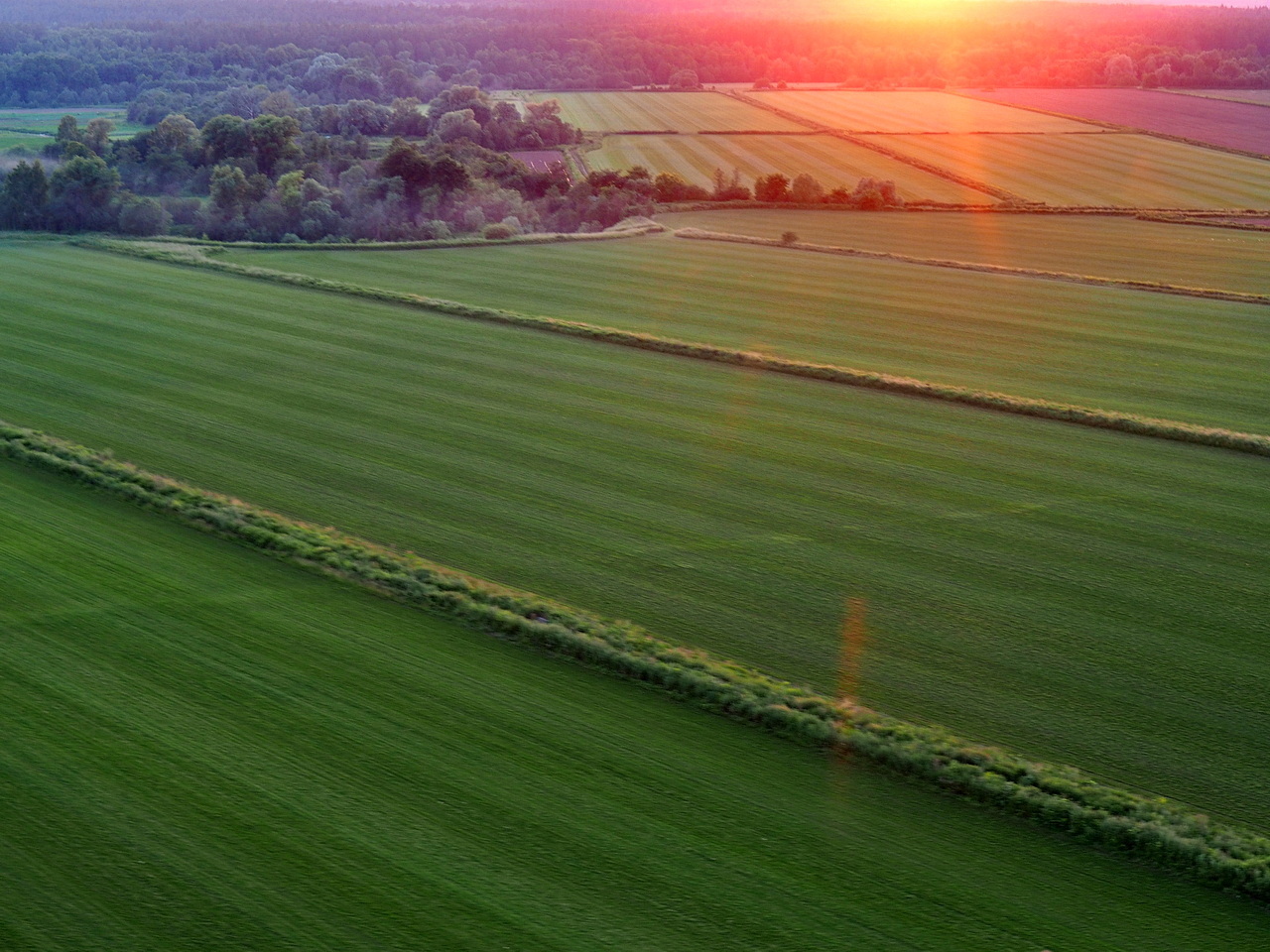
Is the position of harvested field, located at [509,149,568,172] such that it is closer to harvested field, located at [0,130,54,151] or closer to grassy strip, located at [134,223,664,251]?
grassy strip, located at [134,223,664,251]

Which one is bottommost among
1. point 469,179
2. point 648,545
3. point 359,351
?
point 648,545

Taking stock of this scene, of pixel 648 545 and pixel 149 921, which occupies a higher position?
pixel 648 545

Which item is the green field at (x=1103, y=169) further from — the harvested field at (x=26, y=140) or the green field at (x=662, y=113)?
the harvested field at (x=26, y=140)

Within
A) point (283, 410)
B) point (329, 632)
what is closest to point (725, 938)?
point (329, 632)

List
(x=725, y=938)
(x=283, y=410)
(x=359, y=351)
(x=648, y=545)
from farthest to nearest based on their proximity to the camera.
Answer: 1. (x=359, y=351)
2. (x=283, y=410)
3. (x=648, y=545)
4. (x=725, y=938)

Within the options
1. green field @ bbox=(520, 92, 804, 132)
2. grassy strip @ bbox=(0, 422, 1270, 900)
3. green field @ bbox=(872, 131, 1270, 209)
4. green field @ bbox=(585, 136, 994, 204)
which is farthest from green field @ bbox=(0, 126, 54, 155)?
grassy strip @ bbox=(0, 422, 1270, 900)

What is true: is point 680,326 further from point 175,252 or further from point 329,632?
point 175,252

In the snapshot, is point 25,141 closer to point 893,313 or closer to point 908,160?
point 908,160
